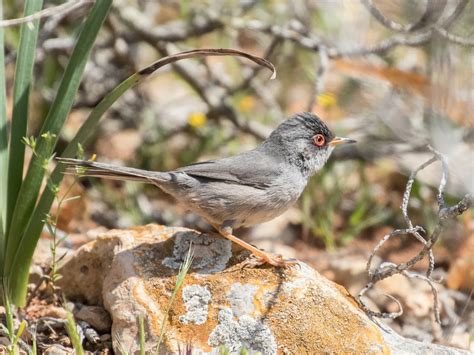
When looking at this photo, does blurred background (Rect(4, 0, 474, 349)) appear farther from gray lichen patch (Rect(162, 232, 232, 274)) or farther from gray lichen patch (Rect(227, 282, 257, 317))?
gray lichen patch (Rect(227, 282, 257, 317))

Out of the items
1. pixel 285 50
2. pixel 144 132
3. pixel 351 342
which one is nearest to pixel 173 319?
pixel 351 342

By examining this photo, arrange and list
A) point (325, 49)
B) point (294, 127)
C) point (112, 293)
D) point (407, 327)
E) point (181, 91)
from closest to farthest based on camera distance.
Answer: point (112, 293), point (294, 127), point (407, 327), point (325, 49), point (181, 91)

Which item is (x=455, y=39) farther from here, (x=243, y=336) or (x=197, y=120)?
(x=197, y=120)

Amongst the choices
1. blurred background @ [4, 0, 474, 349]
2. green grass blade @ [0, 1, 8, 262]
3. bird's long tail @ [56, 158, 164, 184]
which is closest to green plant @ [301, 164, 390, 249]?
blurred background @ [4, 0, 474, 349]

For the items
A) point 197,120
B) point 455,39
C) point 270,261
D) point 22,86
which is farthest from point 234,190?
point 197,120

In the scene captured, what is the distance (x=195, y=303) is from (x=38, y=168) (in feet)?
3.76

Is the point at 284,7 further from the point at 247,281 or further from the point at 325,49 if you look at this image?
the point at 247,281

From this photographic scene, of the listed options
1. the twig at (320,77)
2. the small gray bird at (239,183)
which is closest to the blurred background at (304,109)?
the twig at (320,77)

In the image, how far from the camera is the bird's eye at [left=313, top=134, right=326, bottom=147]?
4.65m

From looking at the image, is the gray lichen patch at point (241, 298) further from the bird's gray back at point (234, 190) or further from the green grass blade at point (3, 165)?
the green grass blade at point (3, 165)

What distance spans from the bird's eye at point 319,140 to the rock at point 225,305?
106 cm

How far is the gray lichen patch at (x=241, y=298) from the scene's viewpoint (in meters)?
3.56

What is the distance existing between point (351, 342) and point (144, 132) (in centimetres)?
427

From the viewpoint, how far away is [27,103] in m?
3.99
